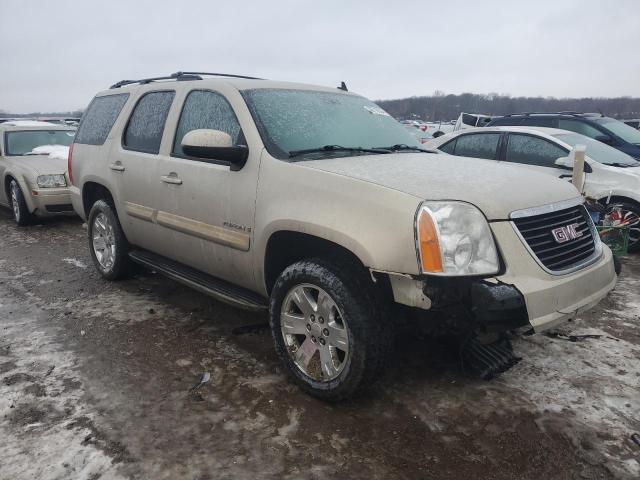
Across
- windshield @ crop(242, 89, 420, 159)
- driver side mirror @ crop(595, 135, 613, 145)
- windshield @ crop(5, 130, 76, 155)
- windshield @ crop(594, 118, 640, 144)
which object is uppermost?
windshield @ crop(242, 89, 420, 159)

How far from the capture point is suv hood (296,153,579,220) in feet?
8.23

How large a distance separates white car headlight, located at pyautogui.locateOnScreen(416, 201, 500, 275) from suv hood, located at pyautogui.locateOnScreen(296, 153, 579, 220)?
0.22ft

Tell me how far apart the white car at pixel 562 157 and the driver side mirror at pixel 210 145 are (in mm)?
4360

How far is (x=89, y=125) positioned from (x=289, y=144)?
2929 millimetres

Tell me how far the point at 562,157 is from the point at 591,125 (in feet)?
10.9

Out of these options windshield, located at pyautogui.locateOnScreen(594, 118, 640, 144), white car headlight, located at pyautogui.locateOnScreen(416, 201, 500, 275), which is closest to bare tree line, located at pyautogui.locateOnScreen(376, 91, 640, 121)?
windshield, located at pyautogui.locateOnScreen(594, 118, 640, 144)

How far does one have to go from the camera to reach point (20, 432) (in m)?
2.57

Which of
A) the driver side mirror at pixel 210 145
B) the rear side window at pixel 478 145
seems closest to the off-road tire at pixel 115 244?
the driver side mirror at pixel 210 145

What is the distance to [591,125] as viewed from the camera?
8.97 metres

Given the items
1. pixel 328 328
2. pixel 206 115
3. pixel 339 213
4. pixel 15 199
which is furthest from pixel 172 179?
pixel 15 199

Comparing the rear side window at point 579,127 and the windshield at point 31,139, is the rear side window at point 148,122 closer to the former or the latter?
the windshield at point 31,139

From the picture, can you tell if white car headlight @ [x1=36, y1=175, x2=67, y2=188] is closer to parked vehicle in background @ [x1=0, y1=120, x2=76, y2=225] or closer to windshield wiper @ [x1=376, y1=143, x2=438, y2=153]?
parked vehicle in background @ [x1=0, y1=120, x2=76, y2=225]

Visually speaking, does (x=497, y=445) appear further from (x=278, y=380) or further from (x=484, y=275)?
(x=278, y=380)

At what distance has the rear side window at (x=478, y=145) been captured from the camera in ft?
23.1
